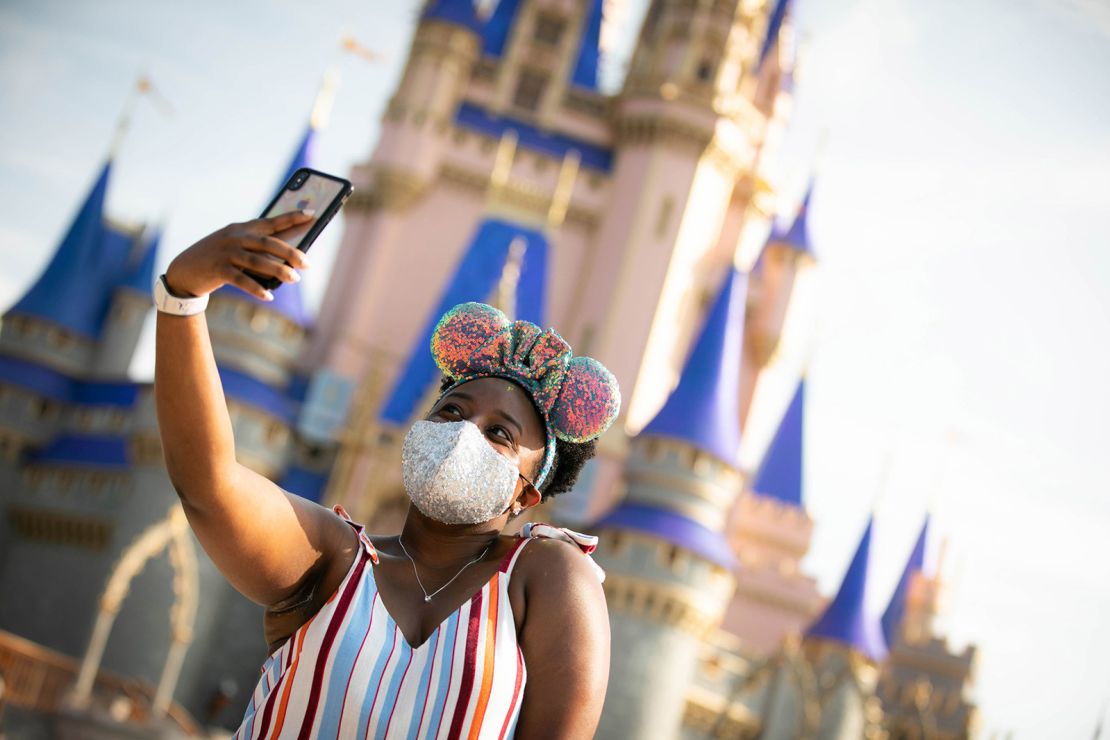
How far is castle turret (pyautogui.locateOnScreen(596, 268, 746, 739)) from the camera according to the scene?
1669cm

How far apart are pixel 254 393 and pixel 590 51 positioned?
9891 mm

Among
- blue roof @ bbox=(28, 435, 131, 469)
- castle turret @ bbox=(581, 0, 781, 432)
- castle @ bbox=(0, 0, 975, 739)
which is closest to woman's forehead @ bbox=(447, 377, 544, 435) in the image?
castle @ bbox=(0, 0, 975, 739)

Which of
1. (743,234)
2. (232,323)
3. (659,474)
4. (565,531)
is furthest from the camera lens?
(743,234)

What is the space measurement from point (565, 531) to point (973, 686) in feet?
80.1

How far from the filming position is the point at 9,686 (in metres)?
13.1

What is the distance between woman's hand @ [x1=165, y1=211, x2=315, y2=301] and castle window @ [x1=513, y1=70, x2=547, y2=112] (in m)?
22.4

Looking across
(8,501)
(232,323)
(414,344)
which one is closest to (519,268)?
(414,344)

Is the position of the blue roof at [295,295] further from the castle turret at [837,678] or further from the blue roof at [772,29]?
the blue roof at [772,29]

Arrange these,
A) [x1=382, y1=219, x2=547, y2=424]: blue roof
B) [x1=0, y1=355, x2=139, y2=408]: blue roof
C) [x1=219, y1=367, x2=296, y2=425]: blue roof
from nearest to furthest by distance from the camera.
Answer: [x1=219, y1=367, x2=296, y2=425]: blue roof, [x1=382, y1=219, x2=547, y2=424]: blue roof, [x1=0, y1=355, x2=139, y2=408]: blue roof

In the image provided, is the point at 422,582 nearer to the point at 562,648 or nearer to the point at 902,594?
the point at 562,648

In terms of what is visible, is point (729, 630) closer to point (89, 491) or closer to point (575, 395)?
point (89, 491)

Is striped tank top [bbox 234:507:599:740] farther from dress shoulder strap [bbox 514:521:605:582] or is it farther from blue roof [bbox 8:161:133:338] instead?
blue roof [bbox 8:161:133:338]

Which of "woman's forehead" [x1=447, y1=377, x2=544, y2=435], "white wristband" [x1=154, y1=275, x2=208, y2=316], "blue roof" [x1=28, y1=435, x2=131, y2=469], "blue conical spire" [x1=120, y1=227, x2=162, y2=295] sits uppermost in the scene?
"blue conical spire" [x1=120, y1=227, x2=162, y2=295]

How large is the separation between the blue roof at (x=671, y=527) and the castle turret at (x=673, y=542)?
13 mm
